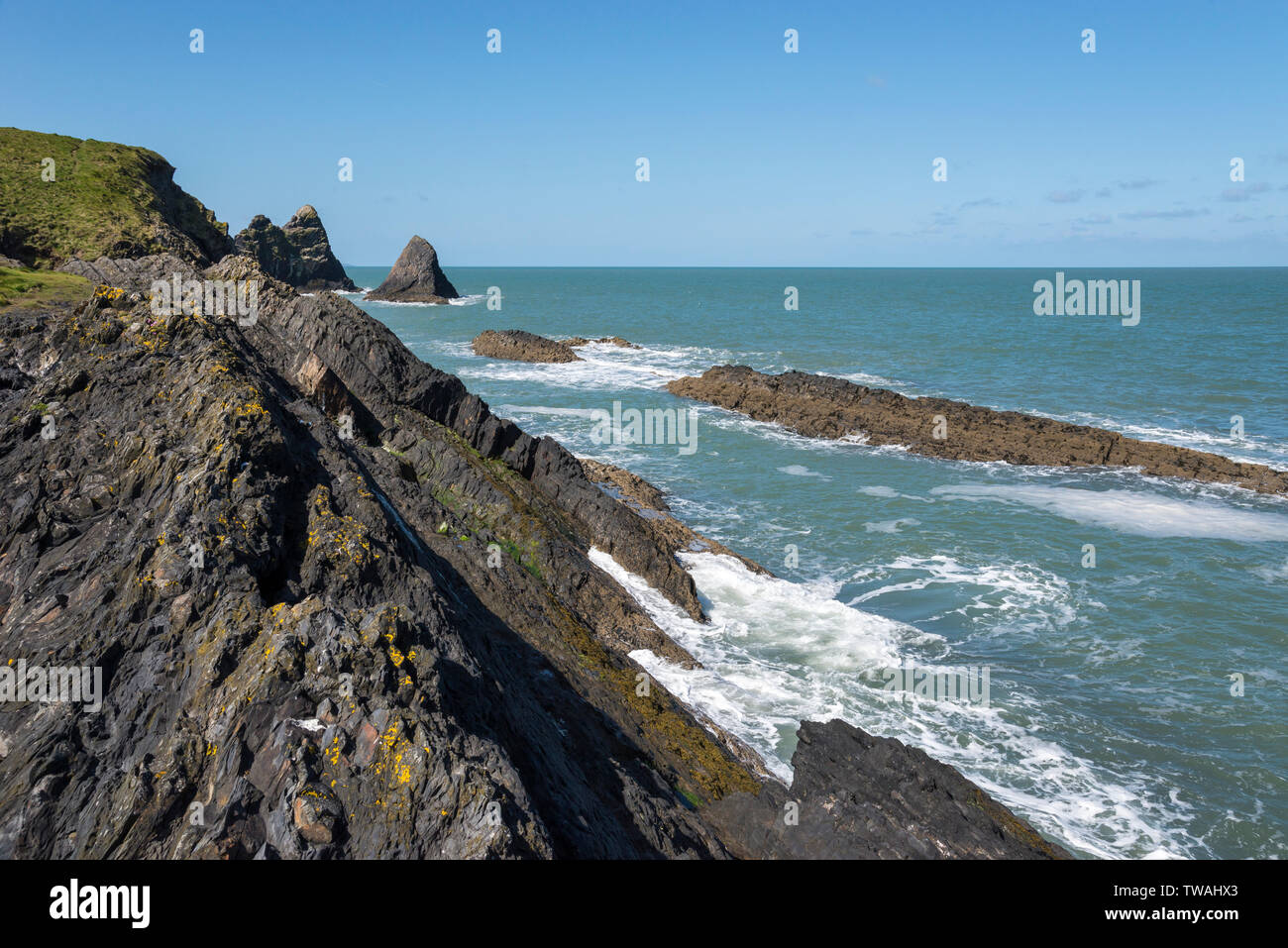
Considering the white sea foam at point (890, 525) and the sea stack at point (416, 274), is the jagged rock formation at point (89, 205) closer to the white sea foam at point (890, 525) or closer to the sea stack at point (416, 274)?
the white sea foam at point (890, 525)

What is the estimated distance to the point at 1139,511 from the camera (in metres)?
29.0

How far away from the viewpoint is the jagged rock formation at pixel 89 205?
61.9 ft

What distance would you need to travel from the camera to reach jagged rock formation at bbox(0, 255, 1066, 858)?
16.4 feet

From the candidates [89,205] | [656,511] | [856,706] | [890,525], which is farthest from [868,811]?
[89,205]

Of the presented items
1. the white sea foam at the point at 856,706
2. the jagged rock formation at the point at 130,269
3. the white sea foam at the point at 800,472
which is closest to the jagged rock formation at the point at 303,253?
the white sea foam at the point at 800,472

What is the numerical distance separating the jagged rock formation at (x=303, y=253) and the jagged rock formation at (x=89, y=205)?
3587 inches

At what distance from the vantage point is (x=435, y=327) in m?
83.1

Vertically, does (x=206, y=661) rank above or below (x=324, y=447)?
below

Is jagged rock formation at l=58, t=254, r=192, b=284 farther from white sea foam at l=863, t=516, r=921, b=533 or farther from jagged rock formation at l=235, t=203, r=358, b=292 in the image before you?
jagged rock formation at l=235, t=203, r=358, b=292

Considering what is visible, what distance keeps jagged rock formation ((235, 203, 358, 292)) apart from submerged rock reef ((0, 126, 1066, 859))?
109 meters

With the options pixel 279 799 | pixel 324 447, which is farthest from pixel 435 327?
pixel 279 799

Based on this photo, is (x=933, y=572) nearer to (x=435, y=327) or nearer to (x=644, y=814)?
(x=644, y=814)

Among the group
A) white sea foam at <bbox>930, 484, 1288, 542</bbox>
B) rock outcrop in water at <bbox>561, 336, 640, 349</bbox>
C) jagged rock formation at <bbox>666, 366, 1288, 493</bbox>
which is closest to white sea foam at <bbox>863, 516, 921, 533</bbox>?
white sea foam at <bbox>930, 484, 1288, 542</bbox>

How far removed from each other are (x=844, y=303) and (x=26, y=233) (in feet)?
440
